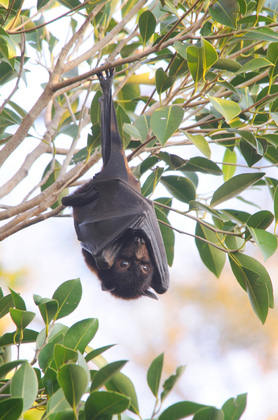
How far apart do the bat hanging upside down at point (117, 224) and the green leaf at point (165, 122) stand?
37.5 inches

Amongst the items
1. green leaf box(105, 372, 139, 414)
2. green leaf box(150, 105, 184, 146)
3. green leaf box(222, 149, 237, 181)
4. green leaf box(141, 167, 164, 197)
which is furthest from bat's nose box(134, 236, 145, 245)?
green leaf box(105, 372, 139, 414)

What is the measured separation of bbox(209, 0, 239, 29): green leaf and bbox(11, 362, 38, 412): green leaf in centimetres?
221

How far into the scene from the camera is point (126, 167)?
3.82 meters

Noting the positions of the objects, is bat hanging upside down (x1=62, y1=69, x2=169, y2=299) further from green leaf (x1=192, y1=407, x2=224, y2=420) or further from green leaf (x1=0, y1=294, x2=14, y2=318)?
green leaf (x1=192, y1=407, x2=224, y2=420)

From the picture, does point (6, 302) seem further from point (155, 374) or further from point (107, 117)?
point (107, 117)

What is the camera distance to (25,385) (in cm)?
189

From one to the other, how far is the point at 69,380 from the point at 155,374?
0.54m

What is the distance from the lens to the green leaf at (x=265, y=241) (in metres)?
2.49

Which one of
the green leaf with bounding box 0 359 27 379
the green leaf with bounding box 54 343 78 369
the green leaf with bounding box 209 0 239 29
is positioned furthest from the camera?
the green leaf with bounding box 209 0 239 29

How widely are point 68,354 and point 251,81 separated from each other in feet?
7.86

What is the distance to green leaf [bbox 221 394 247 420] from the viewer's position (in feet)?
7.09

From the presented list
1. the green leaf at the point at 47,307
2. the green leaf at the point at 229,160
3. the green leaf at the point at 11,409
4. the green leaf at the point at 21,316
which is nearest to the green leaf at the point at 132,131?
the green leaf at the point at 47,307

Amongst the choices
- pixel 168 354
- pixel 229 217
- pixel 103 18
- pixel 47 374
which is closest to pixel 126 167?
pixel 229 217

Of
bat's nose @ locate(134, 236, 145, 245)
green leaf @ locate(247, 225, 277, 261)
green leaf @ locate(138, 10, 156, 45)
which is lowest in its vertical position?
green leaf @ locate(247, 225, 277, 261)
